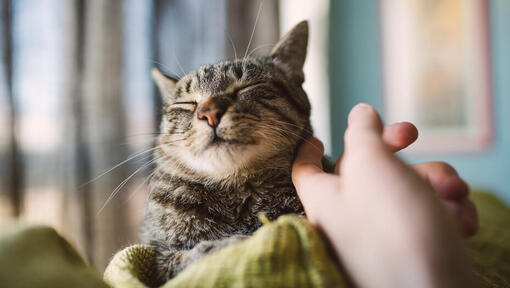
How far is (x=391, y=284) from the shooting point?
36 cm

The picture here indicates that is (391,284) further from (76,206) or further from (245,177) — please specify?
(76,206)

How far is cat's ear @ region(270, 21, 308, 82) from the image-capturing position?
949 mm

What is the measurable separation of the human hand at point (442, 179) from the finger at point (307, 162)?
0.14 meters

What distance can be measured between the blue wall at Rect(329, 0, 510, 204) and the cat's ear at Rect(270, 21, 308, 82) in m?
2.02

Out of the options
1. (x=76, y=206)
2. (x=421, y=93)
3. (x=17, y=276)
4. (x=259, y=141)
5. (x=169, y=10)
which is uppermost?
(x=169, y=10)

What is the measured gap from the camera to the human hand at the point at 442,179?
455mm

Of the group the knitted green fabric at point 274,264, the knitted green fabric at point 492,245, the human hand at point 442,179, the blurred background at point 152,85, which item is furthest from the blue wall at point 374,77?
the knitted green fabric at point 274,264

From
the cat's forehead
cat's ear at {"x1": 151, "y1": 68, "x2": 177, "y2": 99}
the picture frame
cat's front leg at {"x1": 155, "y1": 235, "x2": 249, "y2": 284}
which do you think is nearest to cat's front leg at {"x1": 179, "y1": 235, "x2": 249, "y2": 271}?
cat's front leg at {"x1": 155, "y1": 235, "x2": 249, "y2": 284}

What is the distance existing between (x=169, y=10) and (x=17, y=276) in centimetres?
170

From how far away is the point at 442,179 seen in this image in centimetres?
47

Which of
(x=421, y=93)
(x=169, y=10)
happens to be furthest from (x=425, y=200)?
(x=421, y=93)

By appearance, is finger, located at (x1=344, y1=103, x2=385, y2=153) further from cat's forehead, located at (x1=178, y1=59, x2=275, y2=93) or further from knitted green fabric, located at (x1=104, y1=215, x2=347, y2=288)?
cat's forehead, located at (x1=178, y1=59, x2=275, y2=93)

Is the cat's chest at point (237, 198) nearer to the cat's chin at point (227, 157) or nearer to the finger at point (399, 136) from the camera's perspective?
the cat's chin at point (227, 157)

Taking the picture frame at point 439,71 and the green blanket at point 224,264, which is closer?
the green blanket at point 224,264
